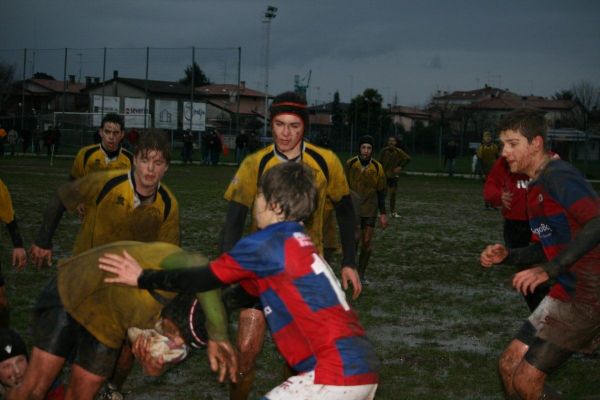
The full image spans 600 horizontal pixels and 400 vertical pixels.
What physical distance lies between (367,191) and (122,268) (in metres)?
9.41

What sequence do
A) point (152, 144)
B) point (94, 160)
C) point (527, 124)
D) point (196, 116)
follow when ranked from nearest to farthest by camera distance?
point (527, 124) → point (152, 144) → point (94, 160) → point (196, 116)

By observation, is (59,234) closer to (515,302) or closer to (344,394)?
(515,302)

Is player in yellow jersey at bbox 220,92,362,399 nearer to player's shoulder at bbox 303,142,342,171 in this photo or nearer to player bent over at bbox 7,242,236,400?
player's shoulder at bbox 303,142,342,171

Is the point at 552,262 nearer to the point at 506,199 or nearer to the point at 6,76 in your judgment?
the point at 506,199

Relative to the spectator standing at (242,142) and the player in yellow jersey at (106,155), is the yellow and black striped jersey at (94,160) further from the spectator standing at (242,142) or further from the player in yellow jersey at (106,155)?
the spectator standing at (242,142)

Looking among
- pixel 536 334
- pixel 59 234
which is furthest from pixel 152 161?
pixel 59 234

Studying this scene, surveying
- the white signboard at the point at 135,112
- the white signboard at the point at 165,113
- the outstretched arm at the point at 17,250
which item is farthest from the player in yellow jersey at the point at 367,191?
the white signboard at the point at 165,113

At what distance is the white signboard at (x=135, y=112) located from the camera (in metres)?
49.4

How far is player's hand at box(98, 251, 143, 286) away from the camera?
12.5 feet

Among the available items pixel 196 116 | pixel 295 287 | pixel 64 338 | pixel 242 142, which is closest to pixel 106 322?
pixel 64 338

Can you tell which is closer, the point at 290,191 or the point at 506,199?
the point at 290,191

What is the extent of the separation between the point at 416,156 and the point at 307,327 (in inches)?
2083

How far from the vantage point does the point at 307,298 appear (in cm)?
365

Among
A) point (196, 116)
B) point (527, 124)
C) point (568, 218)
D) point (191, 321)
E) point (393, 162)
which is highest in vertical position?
point (196, 116)
